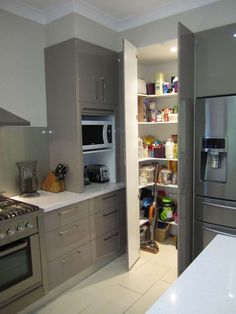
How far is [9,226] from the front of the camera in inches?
70.4

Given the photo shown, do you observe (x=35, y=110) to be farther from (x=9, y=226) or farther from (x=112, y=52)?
(x=9, y=226)

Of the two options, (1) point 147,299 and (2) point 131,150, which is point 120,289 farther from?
(2) point 131,150

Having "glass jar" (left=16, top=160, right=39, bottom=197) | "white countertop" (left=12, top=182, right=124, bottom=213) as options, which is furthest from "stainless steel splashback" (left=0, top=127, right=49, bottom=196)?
"white countertop" (left=12, top=182, right=124, bottom=213)

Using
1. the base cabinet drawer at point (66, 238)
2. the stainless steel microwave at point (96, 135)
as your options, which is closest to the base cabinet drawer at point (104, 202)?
the base cabinet drawer at point (66, 238)

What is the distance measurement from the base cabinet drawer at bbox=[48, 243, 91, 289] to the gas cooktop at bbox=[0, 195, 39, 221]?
1.69ft

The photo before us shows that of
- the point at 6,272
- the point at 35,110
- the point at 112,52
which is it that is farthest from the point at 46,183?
the point at 112,52

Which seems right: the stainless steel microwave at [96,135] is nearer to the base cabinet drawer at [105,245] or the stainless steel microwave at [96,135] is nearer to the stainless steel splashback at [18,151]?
the stainless steel splashback at [18,151]

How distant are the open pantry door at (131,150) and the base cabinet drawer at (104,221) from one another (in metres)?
0.22

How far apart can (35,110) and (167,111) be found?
1457 mm

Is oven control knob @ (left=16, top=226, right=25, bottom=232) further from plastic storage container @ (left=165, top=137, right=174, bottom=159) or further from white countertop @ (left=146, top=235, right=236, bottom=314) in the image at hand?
plastic storage container @ (left=165, top=137, right=174, bottom=159)

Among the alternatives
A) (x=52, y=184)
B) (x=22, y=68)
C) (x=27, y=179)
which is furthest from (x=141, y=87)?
(x=27, y=179)

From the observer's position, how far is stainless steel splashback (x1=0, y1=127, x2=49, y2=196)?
232cm

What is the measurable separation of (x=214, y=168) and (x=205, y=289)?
146cm

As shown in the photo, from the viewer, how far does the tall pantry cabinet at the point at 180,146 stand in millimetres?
2082
